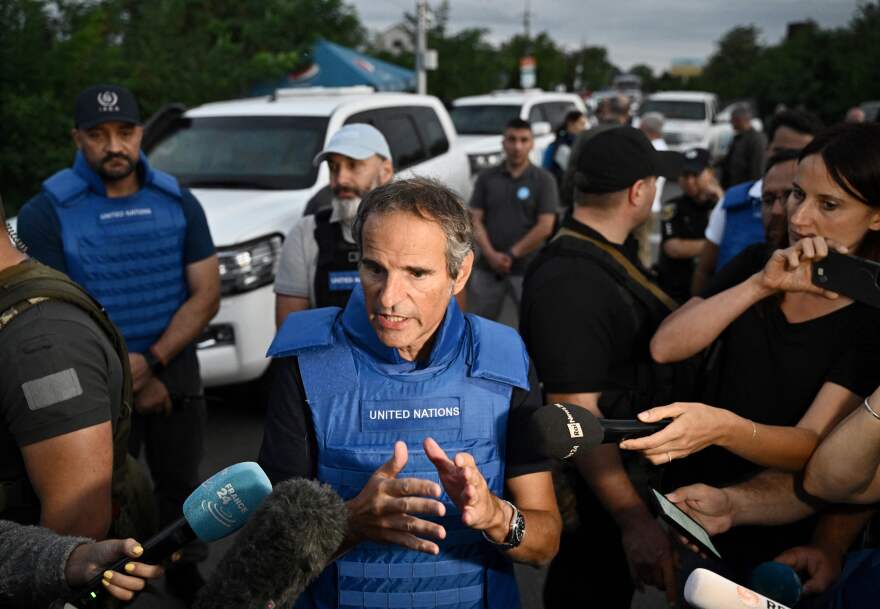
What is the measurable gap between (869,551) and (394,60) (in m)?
24.9

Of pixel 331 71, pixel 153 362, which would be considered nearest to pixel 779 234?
pixel 153 362

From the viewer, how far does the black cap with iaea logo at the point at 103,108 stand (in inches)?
146

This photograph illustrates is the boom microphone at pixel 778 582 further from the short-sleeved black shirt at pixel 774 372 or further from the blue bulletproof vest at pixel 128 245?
the blue bulletproof vest at pixel 128 245

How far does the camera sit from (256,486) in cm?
155

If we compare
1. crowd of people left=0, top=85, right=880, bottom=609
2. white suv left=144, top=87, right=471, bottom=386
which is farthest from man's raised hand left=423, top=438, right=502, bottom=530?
white suv left=144, top=87, right=471, bottom=386

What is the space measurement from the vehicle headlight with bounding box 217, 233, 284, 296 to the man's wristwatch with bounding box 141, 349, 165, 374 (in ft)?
4.45

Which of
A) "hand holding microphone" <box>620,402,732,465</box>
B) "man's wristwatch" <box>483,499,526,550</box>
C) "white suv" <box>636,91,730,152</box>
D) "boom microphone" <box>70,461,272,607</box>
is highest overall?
"boom microphone" <box>70,461,272,607</box>

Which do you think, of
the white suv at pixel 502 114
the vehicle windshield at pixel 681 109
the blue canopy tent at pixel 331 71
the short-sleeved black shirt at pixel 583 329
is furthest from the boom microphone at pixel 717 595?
the vehicle windshield at pixel 681 109

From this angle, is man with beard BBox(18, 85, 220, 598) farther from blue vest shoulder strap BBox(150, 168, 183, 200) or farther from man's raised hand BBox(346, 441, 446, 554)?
man's raised hand BBox(346, 441, 446, 554)

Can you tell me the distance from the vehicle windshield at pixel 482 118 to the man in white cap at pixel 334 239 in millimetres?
9260

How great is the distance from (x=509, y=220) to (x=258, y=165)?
2.02m

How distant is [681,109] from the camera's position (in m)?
23.5

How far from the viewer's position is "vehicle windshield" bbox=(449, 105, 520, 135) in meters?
13.1

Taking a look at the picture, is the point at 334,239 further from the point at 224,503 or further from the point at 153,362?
the point at 224,503
